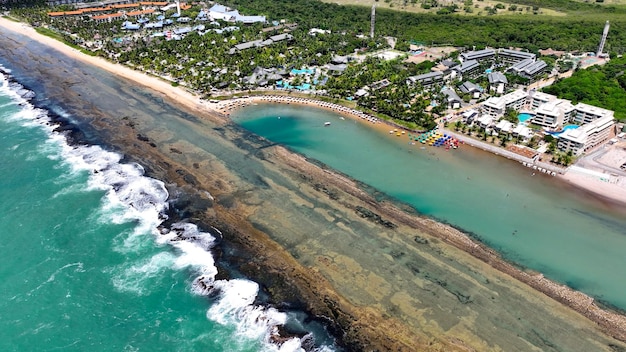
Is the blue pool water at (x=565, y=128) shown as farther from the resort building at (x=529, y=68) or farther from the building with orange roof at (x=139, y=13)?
the building with orange roof at (x=139, y=13)

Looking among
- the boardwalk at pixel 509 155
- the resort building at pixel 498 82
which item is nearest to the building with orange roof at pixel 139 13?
the resort building at pixel 498 82

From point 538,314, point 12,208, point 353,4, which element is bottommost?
point 538,314

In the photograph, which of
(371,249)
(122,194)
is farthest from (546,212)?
(122,194)

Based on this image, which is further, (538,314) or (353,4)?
(353,4)

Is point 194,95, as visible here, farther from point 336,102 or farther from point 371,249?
point 371,249

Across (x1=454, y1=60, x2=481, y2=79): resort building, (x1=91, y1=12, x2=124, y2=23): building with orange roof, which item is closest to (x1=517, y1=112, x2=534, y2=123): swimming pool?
(x1=454, y1=60, x2=481, y2=79): resort building

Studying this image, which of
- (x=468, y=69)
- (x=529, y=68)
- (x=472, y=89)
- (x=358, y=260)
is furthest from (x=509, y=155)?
(x=529, y=68)

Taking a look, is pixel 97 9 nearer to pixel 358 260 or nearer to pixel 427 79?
pixel 427 79
